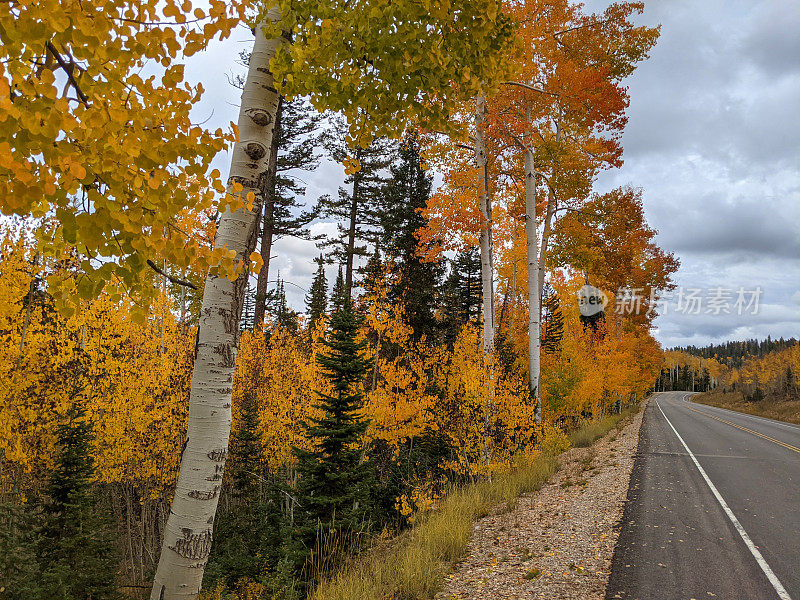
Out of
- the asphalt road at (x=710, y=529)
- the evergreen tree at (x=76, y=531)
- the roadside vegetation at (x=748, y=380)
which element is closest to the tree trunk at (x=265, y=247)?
the evergreen tree at (x=76, y=531)

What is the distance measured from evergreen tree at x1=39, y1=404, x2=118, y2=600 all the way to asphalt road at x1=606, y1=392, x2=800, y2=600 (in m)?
8.67

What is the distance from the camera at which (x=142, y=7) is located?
1.74m

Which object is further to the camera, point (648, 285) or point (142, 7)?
point (648, 285)

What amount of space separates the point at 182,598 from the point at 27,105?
2633 mm

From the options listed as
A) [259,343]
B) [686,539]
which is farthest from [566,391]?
[259,343]

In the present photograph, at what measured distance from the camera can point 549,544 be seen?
18.7 feet

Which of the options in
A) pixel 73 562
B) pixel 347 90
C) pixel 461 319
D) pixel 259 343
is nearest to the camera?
pixel 347 90

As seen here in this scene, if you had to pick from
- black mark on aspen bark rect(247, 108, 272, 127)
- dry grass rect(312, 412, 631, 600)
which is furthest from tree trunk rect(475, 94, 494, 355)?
black mark on aspen bark rect(247, 108, 272, 127)

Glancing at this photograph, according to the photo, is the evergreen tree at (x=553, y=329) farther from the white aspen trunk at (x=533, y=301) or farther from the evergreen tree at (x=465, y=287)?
the white aspen trunk at (x=533, y=301)

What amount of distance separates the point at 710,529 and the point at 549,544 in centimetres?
262

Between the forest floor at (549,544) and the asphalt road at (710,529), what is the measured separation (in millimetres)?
250

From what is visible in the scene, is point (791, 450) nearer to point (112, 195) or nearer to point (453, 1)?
point (453, 1)

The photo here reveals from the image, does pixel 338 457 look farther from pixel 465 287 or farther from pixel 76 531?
pixel 465 287

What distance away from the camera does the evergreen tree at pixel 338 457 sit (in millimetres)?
9453
